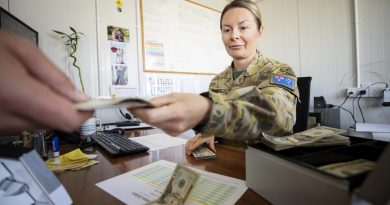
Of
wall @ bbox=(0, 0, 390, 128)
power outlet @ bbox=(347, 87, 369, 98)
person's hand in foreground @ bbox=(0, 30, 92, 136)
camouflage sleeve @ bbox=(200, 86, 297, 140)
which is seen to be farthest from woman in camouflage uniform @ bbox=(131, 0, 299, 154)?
power outlet @ bbox=(347, 87, 369, 98)

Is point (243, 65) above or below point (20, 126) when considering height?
above

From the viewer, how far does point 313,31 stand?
231 centimetres

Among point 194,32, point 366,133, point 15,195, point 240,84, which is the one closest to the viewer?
point 15,195

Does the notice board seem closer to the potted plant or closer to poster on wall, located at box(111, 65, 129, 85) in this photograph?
poster on wall, located at box(111, 65, 129, 85)

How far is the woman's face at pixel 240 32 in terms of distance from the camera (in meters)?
1.10

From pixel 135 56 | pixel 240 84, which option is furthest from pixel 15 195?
pixel 135 56

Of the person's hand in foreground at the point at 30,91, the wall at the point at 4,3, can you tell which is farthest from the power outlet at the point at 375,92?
the wall at the point at 4,3

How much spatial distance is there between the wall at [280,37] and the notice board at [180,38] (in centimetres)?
9

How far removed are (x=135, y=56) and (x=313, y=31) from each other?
6.34 feet

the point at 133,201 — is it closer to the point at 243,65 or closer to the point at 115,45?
the point at 243,65

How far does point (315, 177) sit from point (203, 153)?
0.51 m

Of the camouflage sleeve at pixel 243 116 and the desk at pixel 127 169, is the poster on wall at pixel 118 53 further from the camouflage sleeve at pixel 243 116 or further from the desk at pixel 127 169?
the camouflage sleeve at pixel 243 116

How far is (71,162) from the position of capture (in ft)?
2.51

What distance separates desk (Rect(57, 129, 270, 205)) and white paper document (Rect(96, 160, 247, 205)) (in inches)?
0.9
